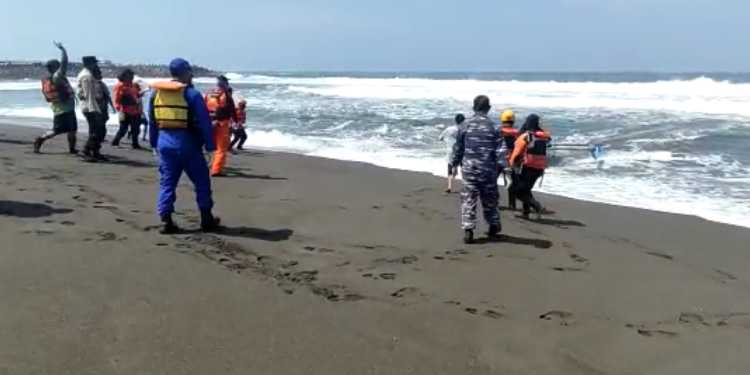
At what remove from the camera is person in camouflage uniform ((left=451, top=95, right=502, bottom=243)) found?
7.11 meters

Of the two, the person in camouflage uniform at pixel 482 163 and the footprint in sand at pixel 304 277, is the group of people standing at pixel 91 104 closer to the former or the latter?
the person in camouflage uniform at pixel 482 163

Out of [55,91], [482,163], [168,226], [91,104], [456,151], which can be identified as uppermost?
[55,91]

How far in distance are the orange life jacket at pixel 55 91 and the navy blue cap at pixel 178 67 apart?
6089 mm

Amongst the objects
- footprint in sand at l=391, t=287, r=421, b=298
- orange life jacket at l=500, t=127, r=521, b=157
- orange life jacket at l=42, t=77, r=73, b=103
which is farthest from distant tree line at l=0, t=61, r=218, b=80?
footprint in sand at l=391, t=287, r=421, b=298

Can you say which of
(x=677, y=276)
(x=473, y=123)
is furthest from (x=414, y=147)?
(x=677, y=276)

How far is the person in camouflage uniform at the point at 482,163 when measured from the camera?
7109 millimetres

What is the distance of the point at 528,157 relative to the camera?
28.3ft

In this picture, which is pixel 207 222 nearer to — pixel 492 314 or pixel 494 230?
pixel 494 230

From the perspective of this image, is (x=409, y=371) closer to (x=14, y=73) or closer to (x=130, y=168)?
(x=130, y=168)

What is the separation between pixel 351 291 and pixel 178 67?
3.00m

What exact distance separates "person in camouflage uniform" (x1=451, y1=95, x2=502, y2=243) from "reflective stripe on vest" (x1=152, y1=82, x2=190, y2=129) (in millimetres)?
2981

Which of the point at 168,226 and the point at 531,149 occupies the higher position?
the point at 531,149

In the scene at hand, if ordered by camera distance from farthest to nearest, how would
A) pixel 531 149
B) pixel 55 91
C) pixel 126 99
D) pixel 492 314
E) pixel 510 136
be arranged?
pixel 126 99
pixel 55 91
pixel 510 136
pixel 531 149
pixel 492 314

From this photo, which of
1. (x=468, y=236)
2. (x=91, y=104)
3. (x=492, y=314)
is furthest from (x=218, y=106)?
(x=492, y=314)
